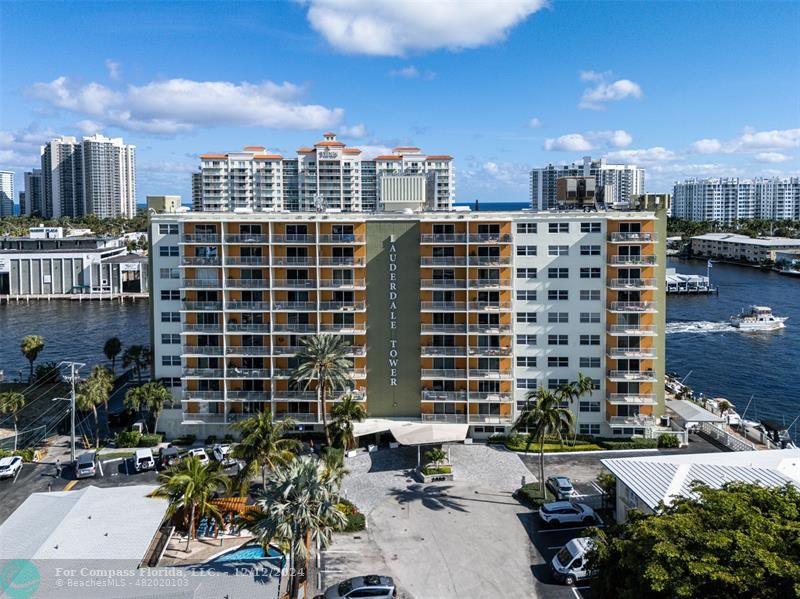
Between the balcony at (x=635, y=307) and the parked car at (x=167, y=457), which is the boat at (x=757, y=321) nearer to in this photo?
the balcony at (x=635, y=307)

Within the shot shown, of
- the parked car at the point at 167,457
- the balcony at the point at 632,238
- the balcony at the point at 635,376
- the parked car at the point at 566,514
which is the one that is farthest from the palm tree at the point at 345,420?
the balcony at the point at 632,238

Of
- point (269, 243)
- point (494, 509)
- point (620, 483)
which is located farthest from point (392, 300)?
point (620, 483)

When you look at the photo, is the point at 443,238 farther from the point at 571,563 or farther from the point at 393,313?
the point at 571,563

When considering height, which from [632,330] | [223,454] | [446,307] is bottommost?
[223,454]

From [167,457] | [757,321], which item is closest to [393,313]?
[167,457]

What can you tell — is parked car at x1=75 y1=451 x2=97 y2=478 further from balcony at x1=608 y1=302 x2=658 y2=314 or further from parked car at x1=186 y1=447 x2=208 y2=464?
balcony at x1=608 y1=302 x2=658 y2=314

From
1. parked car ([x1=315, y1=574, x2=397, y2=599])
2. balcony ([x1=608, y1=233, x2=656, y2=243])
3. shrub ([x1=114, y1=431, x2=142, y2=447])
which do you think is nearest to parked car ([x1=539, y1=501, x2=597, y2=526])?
parked car ([x1=315, y1=574, x2=397, y2=599])
